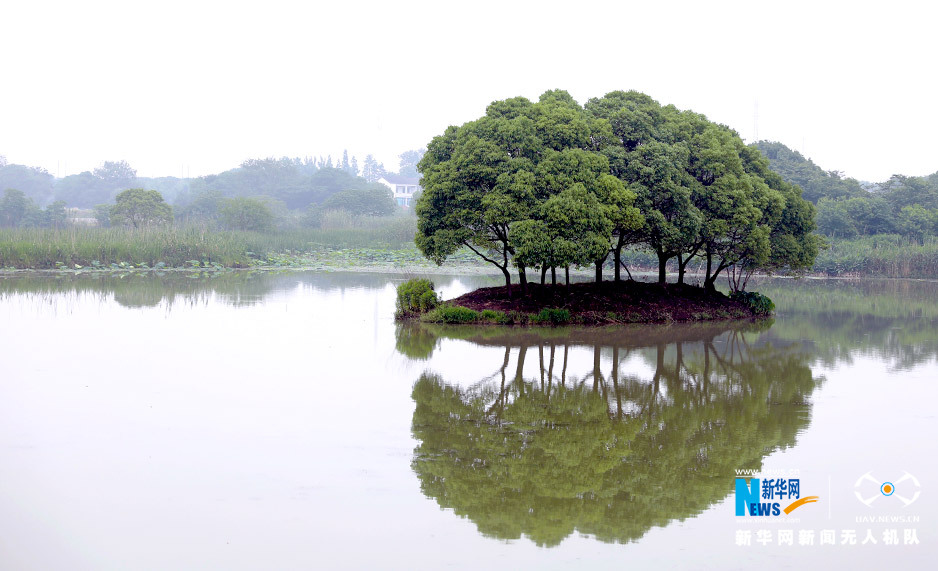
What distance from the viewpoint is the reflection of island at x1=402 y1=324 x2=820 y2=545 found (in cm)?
703

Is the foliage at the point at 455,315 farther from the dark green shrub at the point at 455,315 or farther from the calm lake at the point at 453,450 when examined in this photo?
the calm lake at the point at 453,450

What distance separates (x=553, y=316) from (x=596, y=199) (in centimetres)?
302

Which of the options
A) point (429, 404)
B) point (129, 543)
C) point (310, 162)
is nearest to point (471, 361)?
point (429, 404)

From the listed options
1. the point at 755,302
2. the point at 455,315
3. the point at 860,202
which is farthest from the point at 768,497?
the point at 860,202

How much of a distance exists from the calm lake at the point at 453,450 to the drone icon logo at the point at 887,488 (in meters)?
0.03

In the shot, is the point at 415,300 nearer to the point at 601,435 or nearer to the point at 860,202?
the point at 601,435

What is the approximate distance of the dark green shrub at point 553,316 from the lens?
18750mm

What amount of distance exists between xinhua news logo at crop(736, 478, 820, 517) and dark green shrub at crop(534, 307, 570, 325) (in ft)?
36.2

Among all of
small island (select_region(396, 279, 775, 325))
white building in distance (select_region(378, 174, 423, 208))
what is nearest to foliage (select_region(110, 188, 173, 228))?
A: small island (select_region(396, 279, 775, 325))

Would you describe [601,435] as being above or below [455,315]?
below

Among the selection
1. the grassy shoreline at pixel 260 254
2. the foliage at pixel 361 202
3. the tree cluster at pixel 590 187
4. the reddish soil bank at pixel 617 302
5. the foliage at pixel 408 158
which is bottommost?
the reddish soil bank at pixel 617 302

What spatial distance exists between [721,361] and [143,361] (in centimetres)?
1020

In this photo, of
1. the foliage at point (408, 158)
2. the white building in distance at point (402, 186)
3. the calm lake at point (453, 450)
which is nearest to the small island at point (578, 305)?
the calm lake at point (453, 450)

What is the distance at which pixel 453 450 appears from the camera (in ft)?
28.2
